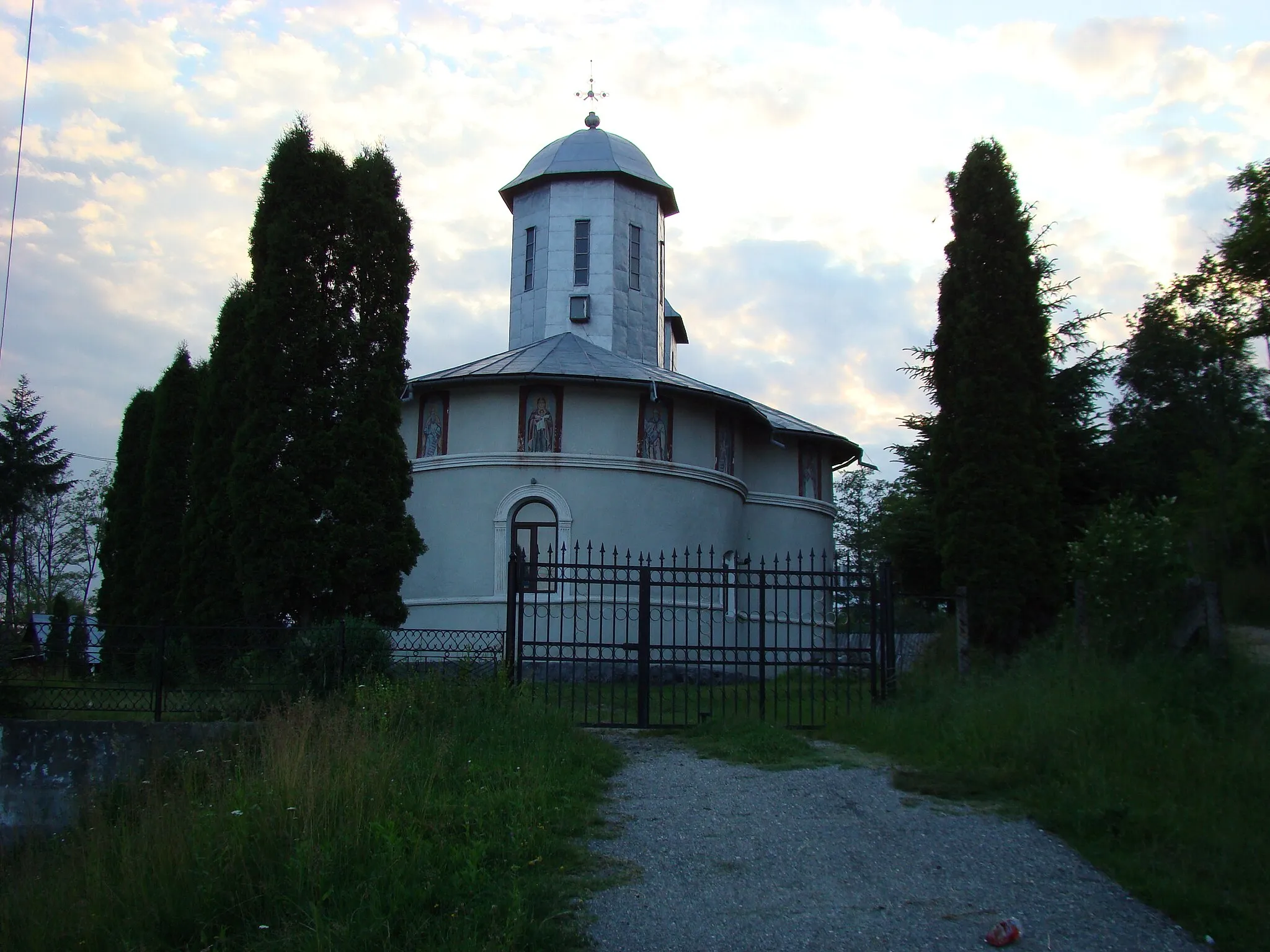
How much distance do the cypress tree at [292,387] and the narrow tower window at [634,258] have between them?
10863 millimetres

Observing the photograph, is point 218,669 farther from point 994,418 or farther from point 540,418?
point 994,418

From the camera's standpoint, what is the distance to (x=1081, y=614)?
11.0 meters

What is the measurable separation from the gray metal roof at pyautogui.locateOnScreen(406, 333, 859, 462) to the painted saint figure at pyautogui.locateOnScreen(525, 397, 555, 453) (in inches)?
28.8

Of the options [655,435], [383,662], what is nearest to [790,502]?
[655,435]

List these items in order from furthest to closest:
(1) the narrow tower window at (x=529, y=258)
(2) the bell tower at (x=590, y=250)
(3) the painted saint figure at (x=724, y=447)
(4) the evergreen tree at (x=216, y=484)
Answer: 1. (1) the narrow tower window at (x=529, y=258)
2. (2) the bell tower at (x=590, y=250)
3. (3) the painted saint figure at (x=724, y=447)
4. (4) the evergreen tree at (x=216, y=484)

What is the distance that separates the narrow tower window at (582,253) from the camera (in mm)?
25594

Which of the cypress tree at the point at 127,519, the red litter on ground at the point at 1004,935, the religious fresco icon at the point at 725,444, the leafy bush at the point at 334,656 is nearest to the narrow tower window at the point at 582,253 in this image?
the religious fresco icon at the point at 725,444

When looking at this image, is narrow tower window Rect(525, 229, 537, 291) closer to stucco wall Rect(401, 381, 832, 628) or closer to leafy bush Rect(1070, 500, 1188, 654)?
stucco wall Rect(401, 381, 832, 628)

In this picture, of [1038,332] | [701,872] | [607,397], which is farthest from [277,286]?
[701,872]

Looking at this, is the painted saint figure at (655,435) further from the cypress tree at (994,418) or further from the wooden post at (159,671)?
the wooden post at (159,671)

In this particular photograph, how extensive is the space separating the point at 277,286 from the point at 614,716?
777cm

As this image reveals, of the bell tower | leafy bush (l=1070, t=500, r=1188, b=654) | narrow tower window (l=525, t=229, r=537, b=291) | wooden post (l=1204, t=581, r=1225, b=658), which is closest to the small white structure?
the bell tower

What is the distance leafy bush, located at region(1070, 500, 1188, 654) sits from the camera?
1038cm

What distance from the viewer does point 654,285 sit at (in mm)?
26625
